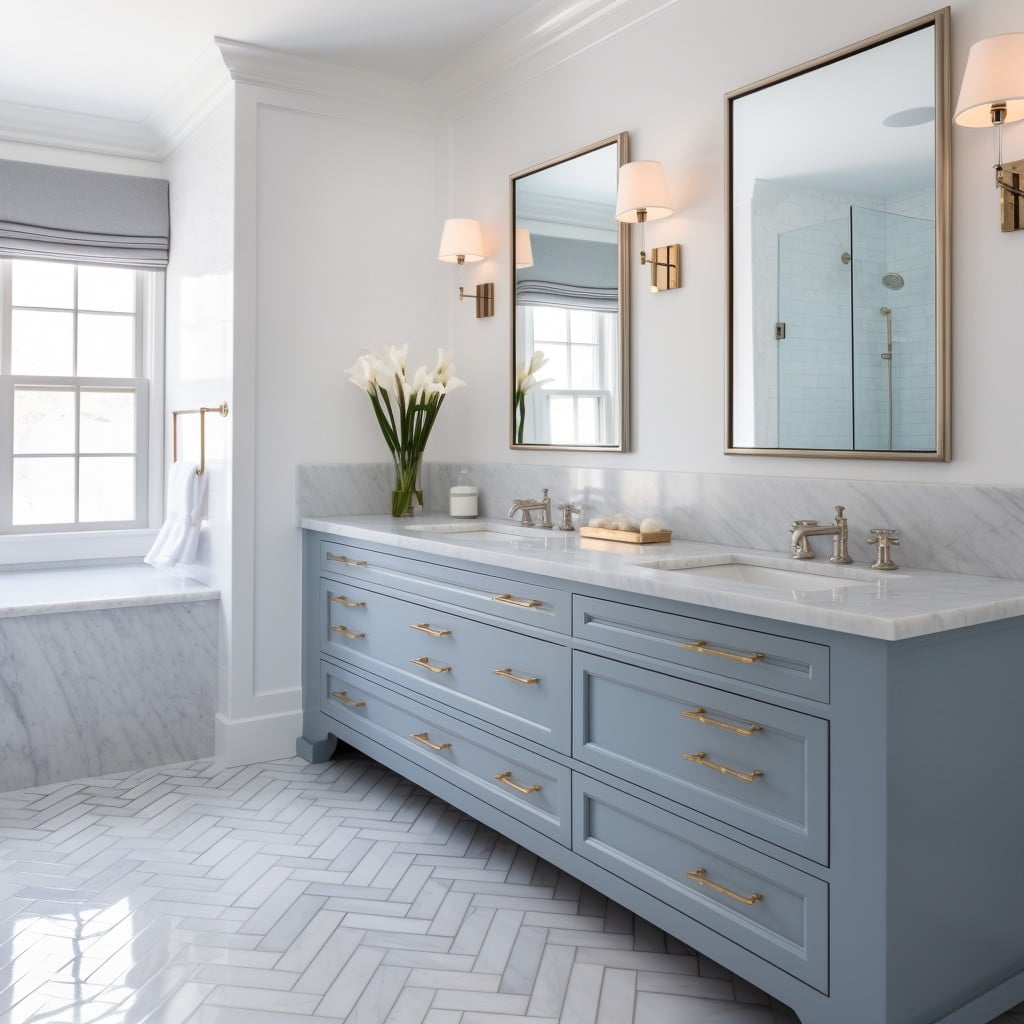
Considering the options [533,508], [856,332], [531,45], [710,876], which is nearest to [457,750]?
[533,508]

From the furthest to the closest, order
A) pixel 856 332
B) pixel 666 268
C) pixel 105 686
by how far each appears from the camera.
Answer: pixel 105 686 < pixel 666 268 < pixel 856 332

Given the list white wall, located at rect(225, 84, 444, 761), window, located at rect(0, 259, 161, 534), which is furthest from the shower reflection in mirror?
window, located at rect(0, 259, 161, 534)

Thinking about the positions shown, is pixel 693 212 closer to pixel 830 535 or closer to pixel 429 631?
pixel 830 535

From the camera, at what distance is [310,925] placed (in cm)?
239

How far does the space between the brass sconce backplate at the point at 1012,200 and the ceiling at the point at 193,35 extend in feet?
5.89

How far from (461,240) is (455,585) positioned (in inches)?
57.5

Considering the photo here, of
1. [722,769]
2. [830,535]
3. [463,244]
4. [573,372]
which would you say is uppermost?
[463,244]

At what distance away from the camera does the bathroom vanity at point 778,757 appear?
1697 mm

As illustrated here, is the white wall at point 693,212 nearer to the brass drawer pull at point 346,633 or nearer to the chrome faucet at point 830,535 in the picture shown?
the chrome faucet at point 830,535

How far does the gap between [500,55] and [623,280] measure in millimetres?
1104

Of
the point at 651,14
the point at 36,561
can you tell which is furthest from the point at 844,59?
the point at 36,561

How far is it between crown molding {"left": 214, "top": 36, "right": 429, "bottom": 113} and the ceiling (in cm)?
4

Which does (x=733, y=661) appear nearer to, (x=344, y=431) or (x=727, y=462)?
(x=727, y=462)

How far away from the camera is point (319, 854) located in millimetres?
2801
